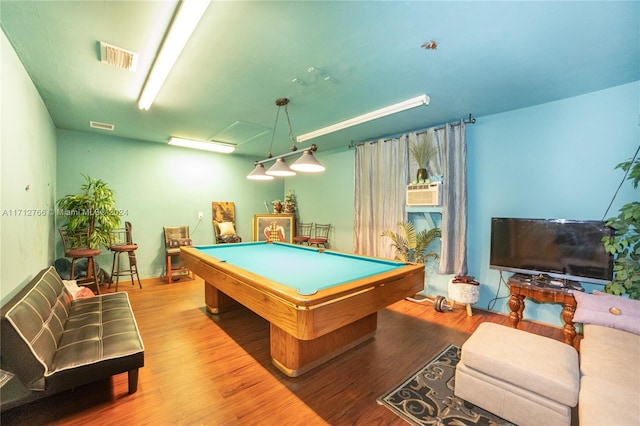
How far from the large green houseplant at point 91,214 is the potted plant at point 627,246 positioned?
625 cm

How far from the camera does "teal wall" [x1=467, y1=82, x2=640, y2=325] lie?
2.69 m

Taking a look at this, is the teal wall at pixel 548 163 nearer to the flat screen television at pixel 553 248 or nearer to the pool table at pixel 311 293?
the flat screen television at pixel 553 248

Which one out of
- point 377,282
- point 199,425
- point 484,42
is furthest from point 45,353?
point 484,42

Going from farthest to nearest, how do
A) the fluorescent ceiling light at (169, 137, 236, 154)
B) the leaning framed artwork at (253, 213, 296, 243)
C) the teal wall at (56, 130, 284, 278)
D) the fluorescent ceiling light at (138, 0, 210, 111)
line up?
the leaning framed artwork at (253, 213, 296, 243)
the fluorescent ceiling light at (169, 137, 236, 154)
the teal wall at (56, 130, 284, 278)
the fluorescent ceiling light at (138, 0, 210, 111)

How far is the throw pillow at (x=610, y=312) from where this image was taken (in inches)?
76.3

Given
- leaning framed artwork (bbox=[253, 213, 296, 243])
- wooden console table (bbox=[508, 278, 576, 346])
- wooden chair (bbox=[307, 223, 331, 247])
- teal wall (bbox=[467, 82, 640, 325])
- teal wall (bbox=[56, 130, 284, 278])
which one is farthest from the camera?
leaning framed artwork (bbox=[253, 213, 296, 243])

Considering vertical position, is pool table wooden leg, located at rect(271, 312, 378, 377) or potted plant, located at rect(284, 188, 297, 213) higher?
potted plant, located at rect(284, 188, 297, 213)

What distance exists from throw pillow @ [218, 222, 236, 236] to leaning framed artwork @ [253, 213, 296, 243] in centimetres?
51

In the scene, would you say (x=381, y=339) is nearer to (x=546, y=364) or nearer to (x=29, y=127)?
(x=546, y=364)

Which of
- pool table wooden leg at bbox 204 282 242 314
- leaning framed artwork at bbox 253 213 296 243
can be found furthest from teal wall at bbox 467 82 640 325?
leaning framed artwork at bbox 253 213 296 243

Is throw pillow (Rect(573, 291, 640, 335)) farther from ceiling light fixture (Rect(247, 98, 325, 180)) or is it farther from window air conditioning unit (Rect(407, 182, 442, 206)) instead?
ceiling light fixture (Rect(247, 98, 325, 180))

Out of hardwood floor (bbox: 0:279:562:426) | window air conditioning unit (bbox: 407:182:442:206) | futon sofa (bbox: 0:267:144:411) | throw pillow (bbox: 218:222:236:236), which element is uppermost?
window air conditioning unit (bbox: 407:182:442:206)

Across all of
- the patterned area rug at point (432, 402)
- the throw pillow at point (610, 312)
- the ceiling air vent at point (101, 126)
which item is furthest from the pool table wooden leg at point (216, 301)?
the throw pillow at point (610, 312)

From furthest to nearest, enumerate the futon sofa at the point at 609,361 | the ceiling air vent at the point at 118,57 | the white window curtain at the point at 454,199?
the white window curtain at the point at 454,199 < the ceiling air vent at the point at 118,57 < the futon sofa at the point at 609,361
